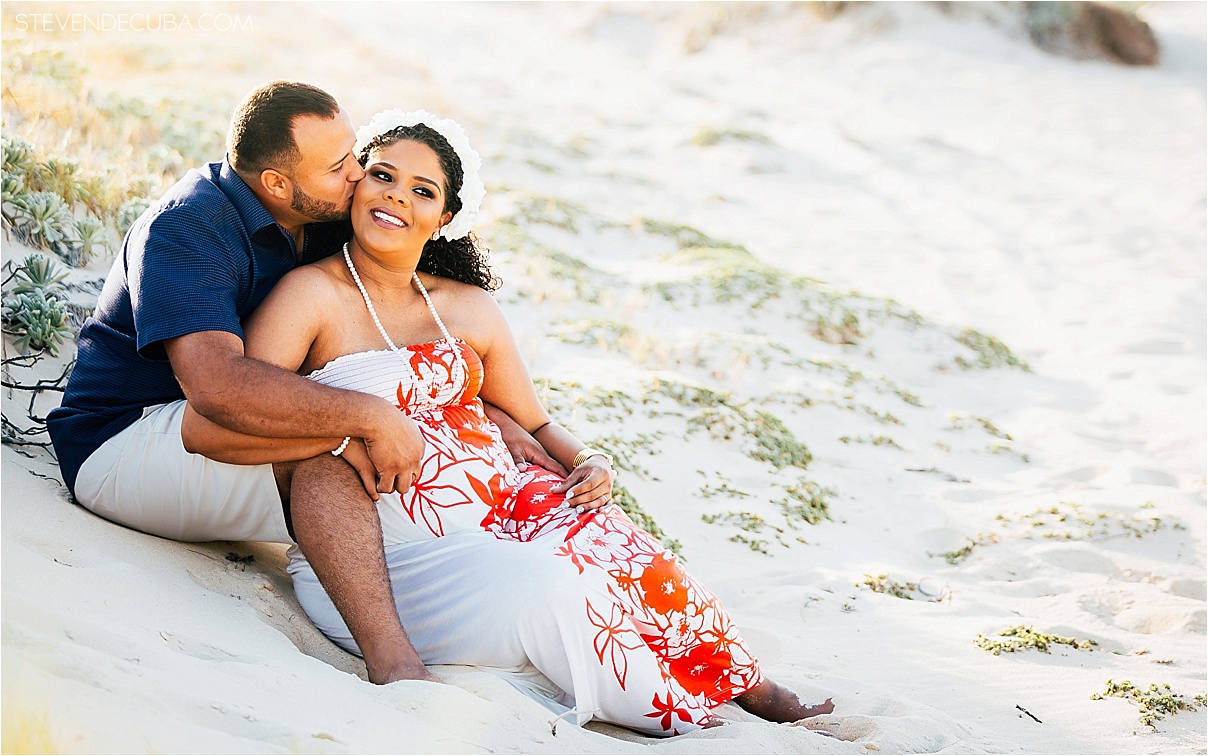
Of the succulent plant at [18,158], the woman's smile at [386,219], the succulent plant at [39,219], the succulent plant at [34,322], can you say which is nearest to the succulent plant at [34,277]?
the succulent plant at [34,322]

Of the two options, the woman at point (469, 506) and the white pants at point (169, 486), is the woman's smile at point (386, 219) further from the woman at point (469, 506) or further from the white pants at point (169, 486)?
the white pants at point (169, 486)

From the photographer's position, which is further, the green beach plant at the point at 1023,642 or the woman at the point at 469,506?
the green beach plant at the point at 1023,642

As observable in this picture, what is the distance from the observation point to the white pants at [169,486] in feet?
9.80

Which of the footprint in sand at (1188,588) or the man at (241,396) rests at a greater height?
the man at (241,396)

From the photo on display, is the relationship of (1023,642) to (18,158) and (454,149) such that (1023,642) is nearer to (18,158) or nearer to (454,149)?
(454,149)

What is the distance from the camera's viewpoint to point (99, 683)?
1.89 meters

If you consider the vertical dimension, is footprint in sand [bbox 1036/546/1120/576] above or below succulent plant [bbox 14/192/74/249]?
below

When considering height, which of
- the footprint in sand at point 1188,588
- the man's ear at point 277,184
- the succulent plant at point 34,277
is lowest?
the footprint in sand at point 1188,588

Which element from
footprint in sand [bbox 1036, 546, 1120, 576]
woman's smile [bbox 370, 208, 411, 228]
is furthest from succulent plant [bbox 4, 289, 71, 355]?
footprint in sand [bbox 1036, 546, 1120, 576]

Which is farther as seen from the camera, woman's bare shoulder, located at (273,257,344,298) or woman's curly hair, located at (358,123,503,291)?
woman's curly hair, located at (358,123,503,291)

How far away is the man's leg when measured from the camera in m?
2.77

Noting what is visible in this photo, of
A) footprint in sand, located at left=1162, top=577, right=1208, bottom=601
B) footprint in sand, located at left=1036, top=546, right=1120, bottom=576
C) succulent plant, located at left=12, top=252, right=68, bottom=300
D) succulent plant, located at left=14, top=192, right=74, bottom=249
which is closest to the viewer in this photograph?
succulent plant, located at left=12, top=252, right=68, bottom=300

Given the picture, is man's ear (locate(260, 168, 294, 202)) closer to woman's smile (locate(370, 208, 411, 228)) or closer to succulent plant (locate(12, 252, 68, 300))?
woman's smile (locate(370, 208, 411, 228))

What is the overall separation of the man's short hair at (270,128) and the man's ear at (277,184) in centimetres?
2
